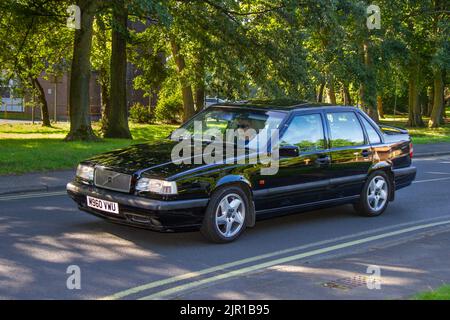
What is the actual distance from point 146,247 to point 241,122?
2178 millimetres

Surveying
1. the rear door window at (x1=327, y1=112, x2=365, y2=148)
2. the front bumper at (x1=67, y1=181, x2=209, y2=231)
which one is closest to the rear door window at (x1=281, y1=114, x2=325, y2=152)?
the rear door window at (x1=327, y1=112, x2=365, y2=148)

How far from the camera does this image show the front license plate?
7.09 metres

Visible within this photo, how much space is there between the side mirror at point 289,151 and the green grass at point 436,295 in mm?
2819

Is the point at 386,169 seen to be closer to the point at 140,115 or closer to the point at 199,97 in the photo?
the point at 199,97

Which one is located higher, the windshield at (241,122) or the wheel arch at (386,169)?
the windshield at (241,122)

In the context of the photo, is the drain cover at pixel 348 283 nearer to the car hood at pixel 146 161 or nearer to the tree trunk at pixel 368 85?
the car hood at pixel 146 161

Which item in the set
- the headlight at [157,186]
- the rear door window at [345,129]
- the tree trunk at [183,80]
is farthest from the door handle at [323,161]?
the tree trunk at [183,80]

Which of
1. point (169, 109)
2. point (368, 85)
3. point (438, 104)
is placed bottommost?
point (169, 109)

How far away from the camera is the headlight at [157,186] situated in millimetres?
6828

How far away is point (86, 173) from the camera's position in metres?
7.64

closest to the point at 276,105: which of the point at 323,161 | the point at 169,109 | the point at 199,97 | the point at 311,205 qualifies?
the point at 323,161

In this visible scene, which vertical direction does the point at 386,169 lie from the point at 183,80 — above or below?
below
